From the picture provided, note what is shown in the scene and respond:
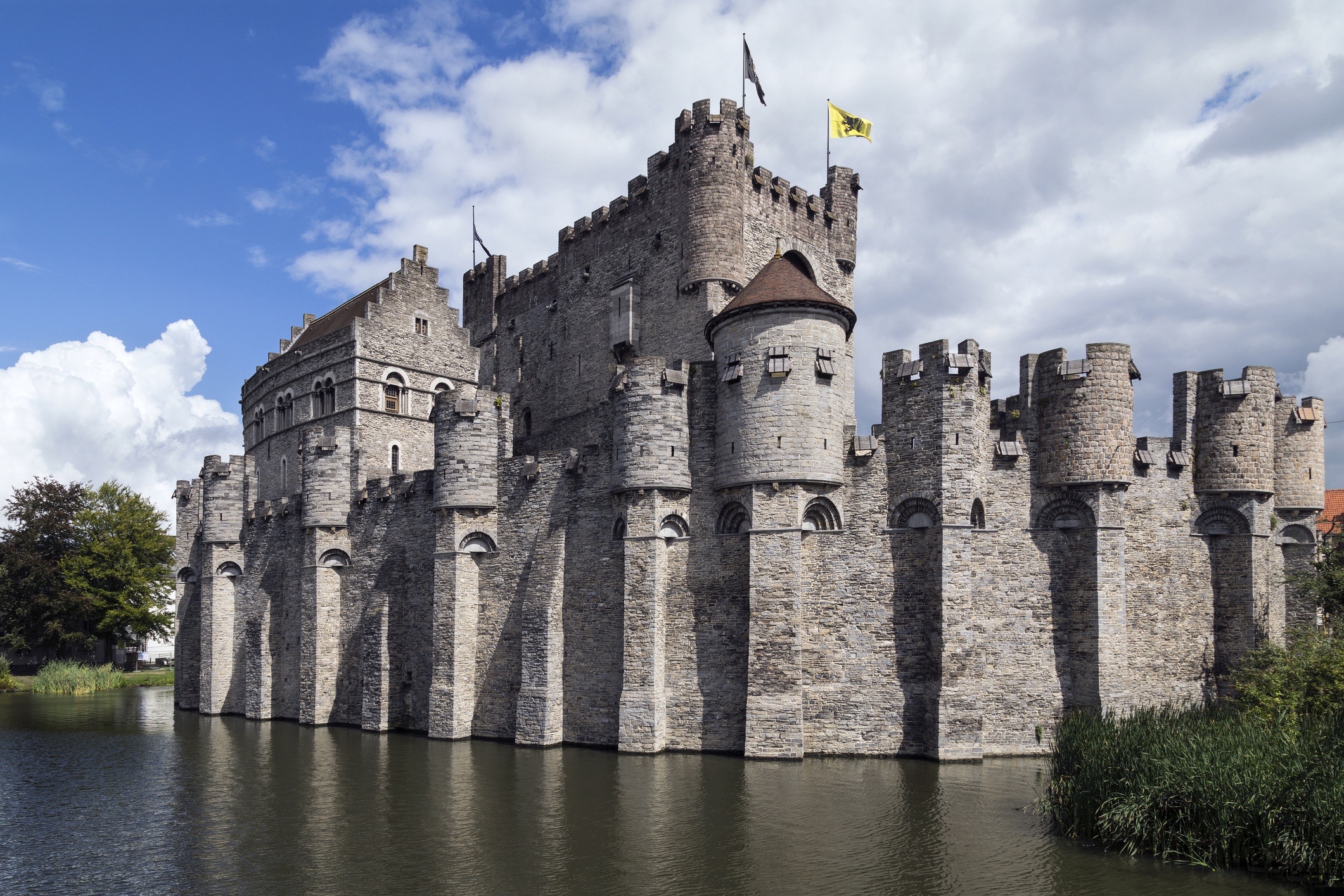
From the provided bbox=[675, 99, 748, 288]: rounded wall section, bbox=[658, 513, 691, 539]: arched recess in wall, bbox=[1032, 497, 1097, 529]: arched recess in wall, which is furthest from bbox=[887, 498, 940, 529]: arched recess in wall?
bbox=[675, 99, 748, 288]: rounded wall section

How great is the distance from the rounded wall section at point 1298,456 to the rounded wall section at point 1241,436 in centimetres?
146

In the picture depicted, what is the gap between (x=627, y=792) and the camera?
61.0 ft

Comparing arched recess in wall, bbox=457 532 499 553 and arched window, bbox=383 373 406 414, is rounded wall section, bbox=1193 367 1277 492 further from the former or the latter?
arched window, bbox=383 373 406 414

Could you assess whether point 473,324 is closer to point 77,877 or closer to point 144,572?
point 144,572

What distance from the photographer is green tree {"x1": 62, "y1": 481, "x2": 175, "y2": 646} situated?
4875cm

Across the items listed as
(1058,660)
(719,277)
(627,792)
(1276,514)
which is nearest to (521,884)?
(627,792)

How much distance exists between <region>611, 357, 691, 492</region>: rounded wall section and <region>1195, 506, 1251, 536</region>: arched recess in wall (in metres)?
14.1

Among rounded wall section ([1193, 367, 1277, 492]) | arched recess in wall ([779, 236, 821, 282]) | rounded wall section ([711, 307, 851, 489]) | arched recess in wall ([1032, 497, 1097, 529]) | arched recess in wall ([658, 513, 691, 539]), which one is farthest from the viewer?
arched recess in wall ([779, 236, 821, 282])

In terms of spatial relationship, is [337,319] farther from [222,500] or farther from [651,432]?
[651,432]

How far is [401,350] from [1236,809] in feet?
114

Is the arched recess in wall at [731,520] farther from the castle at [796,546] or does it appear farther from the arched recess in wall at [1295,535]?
the arched recess in wall at [1295,535]

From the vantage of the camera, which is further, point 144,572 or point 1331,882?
point 144,572

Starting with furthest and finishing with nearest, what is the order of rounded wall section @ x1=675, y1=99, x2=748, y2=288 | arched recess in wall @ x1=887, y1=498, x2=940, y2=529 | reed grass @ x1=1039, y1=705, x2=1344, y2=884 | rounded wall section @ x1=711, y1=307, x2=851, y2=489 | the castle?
rounded wall section @ x1=675, y1=99, x2=748, y2=288
rounded wall section @ x1=711, y1=307, x2=851, y2=489
arched recess in wall @ x1=887, y1=498, x2=940, y2=529
the castle
reed grass @ x1=1039, y1=705, x2=1344, y2=884

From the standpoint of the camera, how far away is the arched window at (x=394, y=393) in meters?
39.2
